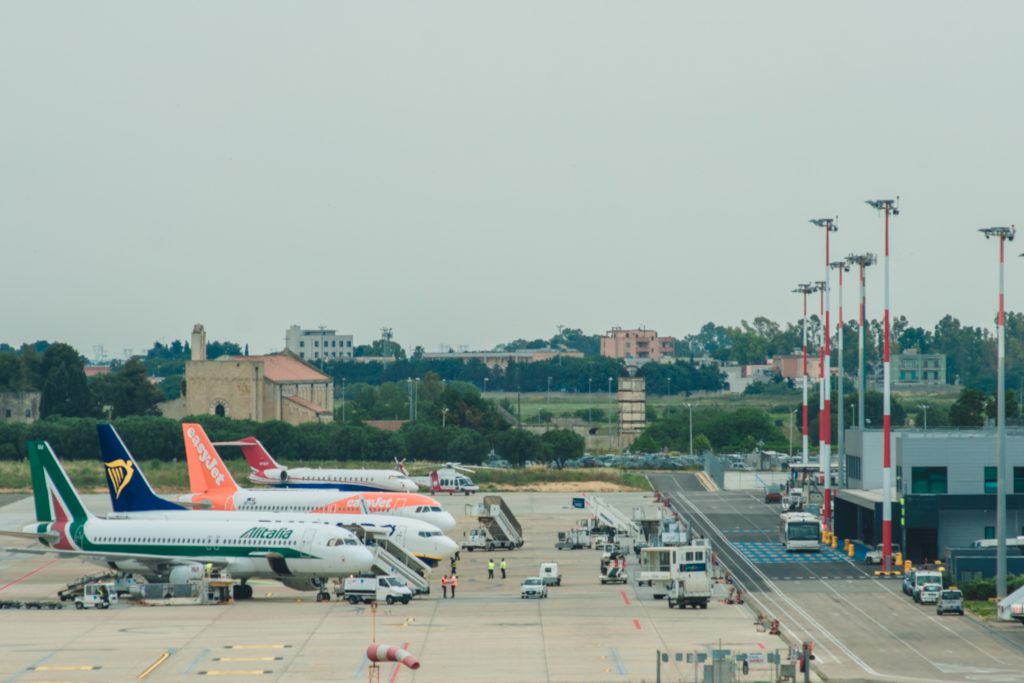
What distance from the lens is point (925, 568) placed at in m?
104

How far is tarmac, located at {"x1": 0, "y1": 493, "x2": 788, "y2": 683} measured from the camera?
63562 mm

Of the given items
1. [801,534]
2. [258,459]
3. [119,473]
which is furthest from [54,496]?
[258,459]

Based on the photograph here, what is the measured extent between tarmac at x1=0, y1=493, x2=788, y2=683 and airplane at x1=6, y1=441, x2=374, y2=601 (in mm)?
1894

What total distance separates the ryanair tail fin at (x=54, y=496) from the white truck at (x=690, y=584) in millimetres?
32149

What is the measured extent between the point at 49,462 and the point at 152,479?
8677cm

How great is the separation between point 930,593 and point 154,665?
41.1 metres

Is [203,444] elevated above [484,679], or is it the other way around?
[203,444]

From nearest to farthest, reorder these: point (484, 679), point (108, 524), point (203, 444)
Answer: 1. point (484, 679)
2. point (108, 524)
3. point (203, 444)

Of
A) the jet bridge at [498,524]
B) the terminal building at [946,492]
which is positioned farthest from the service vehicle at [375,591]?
the terminal building at [946,492]

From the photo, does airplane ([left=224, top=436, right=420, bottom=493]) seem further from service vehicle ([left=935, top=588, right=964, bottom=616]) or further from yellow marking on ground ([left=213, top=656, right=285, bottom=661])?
yellow marking on ground ([left=213, top=656, right=285, bottom=661])

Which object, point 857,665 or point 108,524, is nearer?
point 857,665

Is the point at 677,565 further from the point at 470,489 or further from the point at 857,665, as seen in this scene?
the point at 470,489

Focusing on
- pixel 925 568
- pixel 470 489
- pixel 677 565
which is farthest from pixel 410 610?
pixel 470 489

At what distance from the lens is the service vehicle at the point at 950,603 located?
272ft
